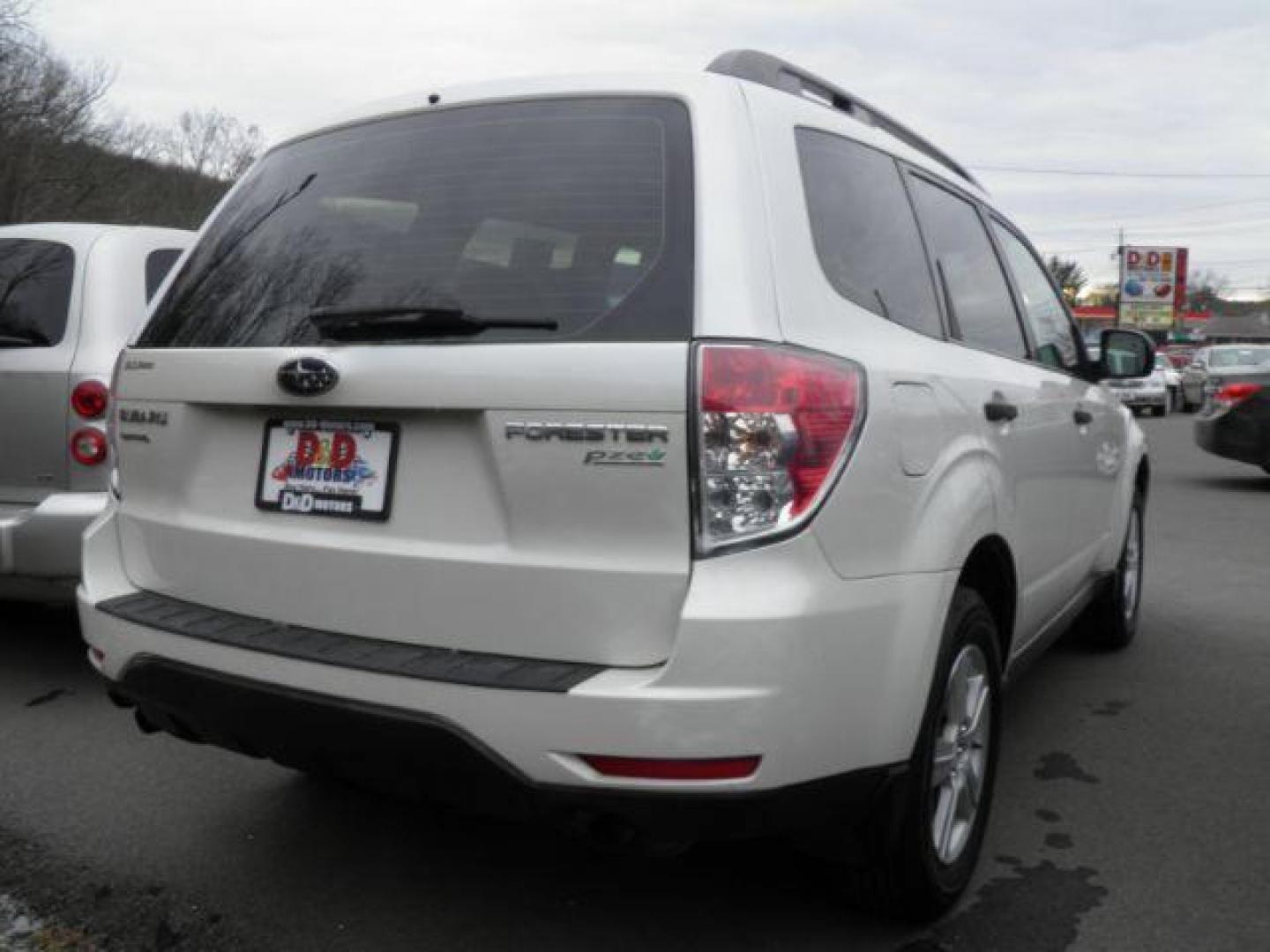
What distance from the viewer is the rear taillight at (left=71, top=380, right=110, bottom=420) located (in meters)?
4.33

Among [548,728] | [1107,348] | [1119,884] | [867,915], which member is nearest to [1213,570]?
[1107,348]

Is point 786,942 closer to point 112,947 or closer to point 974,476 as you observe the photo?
point 974,476

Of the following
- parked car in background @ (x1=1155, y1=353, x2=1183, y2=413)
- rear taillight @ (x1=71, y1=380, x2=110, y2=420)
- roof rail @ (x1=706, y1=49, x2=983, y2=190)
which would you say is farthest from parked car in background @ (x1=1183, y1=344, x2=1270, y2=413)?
rear taillight @ (x1=71, y1=380, x2=110, y2=420)

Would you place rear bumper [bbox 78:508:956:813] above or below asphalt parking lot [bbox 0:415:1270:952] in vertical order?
above

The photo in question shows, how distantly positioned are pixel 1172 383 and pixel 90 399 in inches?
1264

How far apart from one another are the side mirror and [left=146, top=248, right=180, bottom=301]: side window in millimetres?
3606

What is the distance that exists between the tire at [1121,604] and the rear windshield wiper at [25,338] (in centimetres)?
420

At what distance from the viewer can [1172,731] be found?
414 cm

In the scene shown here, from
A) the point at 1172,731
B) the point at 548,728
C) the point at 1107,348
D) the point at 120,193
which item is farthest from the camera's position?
the point at 120,193

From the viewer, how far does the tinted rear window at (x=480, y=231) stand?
221 cm

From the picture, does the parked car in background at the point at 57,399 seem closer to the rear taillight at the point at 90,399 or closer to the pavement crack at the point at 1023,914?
the rear taillight at the point at 90,399

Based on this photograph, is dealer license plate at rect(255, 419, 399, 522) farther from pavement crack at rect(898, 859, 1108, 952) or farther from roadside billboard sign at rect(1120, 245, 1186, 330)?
roadside billboard sign at rect(1120, 245, 1186, 330)

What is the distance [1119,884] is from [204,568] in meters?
2.25

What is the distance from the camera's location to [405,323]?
7.55 ft
